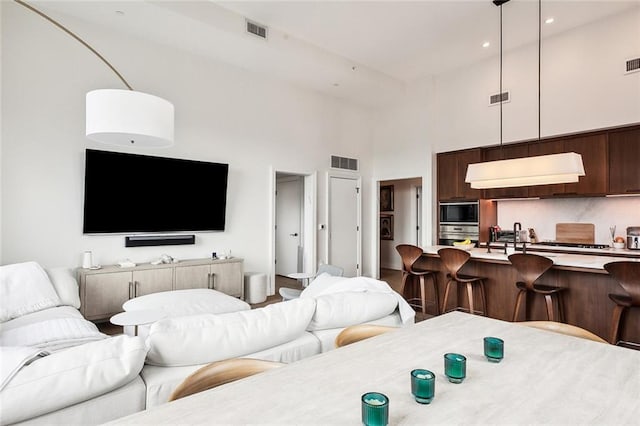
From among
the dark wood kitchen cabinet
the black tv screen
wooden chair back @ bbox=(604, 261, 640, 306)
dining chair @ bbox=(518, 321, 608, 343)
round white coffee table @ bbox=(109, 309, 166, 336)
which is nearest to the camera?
dining chair @ bbox=(518, 321, 608, 343)

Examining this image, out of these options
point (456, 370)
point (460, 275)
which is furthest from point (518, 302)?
point (456, 370)

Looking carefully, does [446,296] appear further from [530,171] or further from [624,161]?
[624,161]

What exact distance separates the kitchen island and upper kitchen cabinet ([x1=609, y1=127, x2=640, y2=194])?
5.05ft

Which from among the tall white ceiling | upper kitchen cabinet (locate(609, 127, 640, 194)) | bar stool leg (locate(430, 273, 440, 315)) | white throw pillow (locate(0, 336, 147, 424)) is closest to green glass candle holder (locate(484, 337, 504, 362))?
white throw pillow (locate(0, 336, 147, 424))

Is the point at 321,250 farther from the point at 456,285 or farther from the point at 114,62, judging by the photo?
the point at 114,62

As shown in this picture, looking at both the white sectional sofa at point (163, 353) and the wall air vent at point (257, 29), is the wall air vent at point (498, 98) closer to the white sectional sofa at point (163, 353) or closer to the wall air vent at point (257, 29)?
the wall air vent at point (257, 29)

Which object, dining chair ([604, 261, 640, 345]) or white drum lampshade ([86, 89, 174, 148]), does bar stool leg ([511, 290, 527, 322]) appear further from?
white drum lampshade ([86, 89, 174, 148])

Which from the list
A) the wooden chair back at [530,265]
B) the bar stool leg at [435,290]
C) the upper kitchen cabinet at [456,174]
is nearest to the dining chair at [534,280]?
the wooden chair back at [530,265]

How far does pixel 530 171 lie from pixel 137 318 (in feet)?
12.1

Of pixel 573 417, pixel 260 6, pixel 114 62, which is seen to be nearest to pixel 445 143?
pixel 260 6

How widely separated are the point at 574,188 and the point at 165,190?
5.59 metres

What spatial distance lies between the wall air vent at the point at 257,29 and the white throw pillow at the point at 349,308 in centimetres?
386

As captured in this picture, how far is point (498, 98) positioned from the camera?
5.77m

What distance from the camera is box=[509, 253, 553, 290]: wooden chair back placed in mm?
3316
